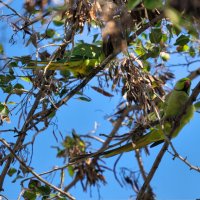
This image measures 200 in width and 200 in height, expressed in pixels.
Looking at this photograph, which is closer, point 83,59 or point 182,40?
point 182,40

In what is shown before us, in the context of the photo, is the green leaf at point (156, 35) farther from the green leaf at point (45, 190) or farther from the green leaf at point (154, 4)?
the green leaf at point (154, 4)

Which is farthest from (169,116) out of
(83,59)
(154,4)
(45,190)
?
(154,4)

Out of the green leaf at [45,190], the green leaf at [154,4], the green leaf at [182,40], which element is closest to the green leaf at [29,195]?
the green leaf at [45,190]

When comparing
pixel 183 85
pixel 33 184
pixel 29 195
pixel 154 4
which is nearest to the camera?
pixel 154 4

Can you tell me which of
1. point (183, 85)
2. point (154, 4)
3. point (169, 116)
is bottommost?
point (154, 4)

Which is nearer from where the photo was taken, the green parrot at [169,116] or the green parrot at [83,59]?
the green parrot at [169,116]

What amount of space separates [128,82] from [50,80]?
0.48 meters

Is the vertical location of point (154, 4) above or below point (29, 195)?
below

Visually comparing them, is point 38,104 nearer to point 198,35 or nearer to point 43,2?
point 43,2

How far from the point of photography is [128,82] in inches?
83.5

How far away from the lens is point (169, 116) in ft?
7.89

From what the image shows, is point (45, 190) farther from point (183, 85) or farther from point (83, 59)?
point (183, 85)

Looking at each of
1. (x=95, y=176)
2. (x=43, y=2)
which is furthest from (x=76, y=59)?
(x=43, y=2)

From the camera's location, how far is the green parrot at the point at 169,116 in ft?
7.40
